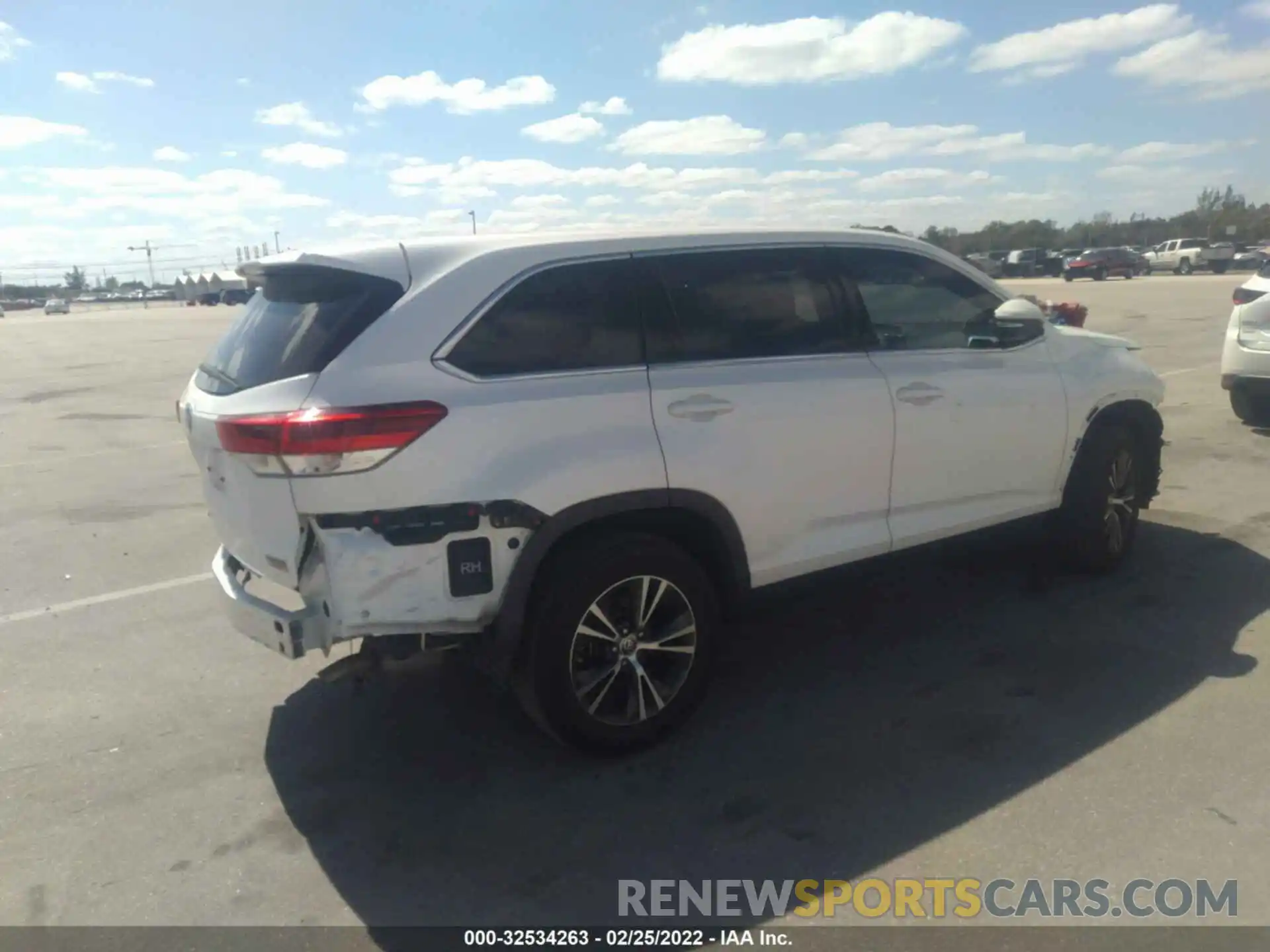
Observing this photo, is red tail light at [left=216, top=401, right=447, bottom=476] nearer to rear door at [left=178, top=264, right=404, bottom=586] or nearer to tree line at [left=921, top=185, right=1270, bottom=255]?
rear door at [left=178, top=264, right=404, bottom=586]

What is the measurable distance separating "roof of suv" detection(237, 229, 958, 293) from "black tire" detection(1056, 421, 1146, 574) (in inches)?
81.6

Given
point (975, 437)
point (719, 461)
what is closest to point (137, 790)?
point (719, 461)

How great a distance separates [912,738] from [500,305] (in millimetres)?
2266

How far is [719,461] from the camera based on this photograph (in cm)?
402

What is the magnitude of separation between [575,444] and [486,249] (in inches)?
32.0

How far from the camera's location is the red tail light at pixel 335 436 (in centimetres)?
338

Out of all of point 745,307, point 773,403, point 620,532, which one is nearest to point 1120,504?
point 773,403

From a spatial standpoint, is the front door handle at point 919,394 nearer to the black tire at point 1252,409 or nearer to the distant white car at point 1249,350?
the distant white car at point 1249,350

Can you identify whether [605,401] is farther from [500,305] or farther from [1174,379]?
[1174,379]

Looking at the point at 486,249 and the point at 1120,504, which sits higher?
the point at 486,249

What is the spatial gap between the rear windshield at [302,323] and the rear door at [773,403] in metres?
1.06

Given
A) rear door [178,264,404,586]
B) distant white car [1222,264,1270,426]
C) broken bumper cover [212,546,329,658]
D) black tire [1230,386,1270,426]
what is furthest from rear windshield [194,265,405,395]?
black tire [1230,386,1270,426]

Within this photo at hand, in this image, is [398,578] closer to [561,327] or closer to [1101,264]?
[561,327]

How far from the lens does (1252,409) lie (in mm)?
9742
